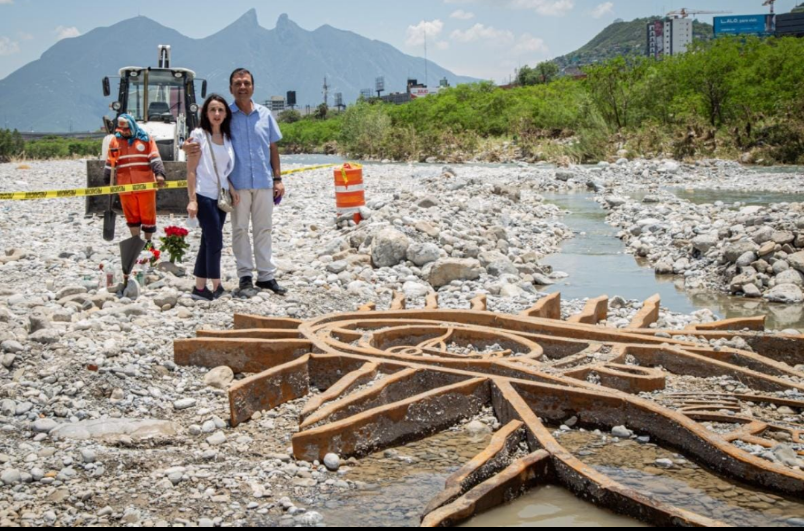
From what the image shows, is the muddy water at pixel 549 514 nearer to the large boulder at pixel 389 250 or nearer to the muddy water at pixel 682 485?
the muddy water at pixel 682 485

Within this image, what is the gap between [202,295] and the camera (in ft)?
20.3

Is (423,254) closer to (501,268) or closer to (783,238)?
(501,268)

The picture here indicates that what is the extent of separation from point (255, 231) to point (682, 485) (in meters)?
4.41

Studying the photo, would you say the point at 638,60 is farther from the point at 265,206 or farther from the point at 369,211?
the point at 265,206

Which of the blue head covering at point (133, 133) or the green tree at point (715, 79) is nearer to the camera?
the blue head covering at point (133, 133)

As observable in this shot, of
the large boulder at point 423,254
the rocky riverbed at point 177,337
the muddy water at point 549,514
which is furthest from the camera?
the large boulder at point 423,254

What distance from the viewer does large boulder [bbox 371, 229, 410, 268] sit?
25.9 ft

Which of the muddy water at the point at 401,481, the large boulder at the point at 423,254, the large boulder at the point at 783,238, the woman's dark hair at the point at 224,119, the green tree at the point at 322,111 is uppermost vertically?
the green tree at the point at 322,111

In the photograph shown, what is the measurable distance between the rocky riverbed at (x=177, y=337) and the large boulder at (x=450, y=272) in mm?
15

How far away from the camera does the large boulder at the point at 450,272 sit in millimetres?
7414

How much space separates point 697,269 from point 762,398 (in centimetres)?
558

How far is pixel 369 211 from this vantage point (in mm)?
10281

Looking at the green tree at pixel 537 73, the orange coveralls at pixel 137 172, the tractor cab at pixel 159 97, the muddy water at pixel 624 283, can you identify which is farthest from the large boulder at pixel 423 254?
the green tree at pixel 537 73

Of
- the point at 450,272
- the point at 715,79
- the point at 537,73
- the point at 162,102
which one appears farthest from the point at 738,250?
the point at 537,73
